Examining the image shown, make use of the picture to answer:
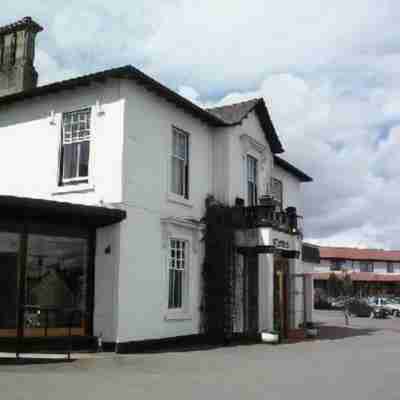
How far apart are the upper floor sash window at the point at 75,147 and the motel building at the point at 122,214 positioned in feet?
0.11

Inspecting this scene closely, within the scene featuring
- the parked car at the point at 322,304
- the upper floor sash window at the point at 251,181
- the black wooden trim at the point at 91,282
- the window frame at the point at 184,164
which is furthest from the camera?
the parked car at the point at 322,304

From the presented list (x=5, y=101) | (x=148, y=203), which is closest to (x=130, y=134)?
(x=148, y=203)

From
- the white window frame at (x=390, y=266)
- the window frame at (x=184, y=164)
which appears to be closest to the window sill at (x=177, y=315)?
the window frame at (x=184, y=164)

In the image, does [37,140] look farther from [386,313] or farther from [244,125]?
[386,313]

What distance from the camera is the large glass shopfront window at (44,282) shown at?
12898 mm

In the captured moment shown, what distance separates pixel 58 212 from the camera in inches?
505

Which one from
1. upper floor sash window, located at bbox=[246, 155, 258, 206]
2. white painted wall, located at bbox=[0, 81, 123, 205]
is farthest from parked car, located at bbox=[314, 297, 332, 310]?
white painted wall, located at bbox=[0, 81, 123, 205]

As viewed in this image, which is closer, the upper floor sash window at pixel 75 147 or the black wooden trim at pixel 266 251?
the upper floor sash window at pixel 75 147

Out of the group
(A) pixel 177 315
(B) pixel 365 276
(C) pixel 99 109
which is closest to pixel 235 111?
(C) pixel 99 109

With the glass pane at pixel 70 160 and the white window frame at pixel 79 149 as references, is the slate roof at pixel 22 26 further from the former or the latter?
the glass pane at pixel 70 160

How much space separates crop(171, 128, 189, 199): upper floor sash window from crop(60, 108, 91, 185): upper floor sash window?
101 inches

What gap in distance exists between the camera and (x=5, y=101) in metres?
16.6

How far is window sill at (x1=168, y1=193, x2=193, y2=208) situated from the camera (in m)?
16.0

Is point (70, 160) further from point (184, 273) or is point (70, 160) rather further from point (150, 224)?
point (184, 273)
